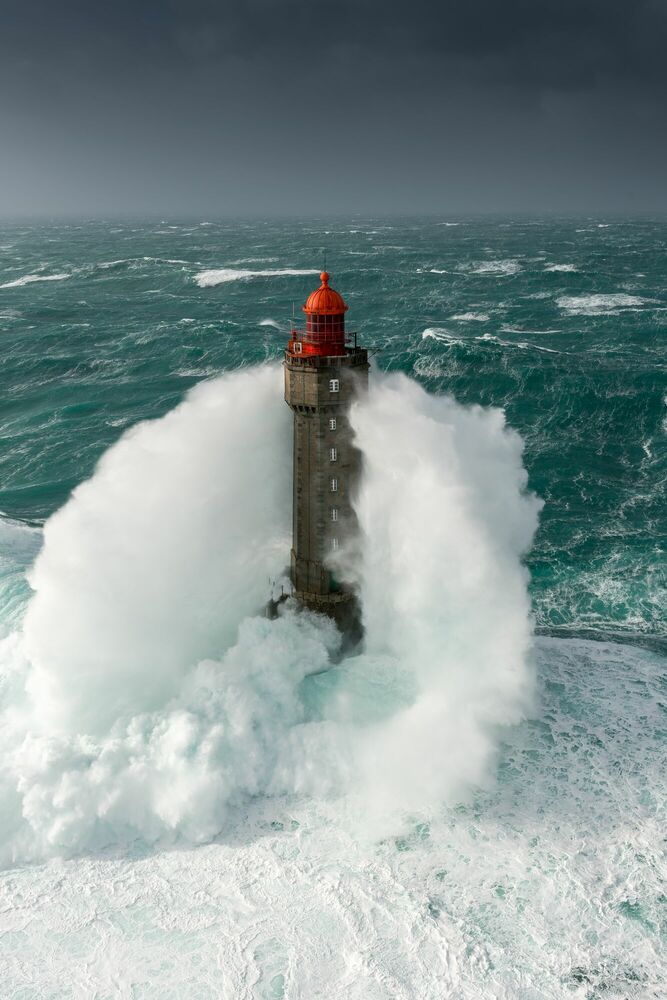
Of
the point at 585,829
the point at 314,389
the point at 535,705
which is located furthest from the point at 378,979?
the point at 314,389

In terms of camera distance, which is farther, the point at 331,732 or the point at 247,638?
the point at 247,638

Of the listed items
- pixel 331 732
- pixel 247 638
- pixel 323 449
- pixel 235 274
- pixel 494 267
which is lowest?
pixel 331 732

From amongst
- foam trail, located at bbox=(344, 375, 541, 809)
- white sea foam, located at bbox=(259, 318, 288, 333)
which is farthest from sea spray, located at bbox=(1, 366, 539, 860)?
white sea foam, located at bbox=(259, 318, 288, 333)

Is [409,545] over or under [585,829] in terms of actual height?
over

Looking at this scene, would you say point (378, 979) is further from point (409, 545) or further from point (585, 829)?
point (409, 545)

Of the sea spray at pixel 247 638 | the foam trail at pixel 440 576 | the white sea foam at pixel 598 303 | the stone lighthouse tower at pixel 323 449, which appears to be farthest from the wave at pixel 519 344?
the stone lighthouse tower at pixel 323 449

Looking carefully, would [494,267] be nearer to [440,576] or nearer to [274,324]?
[274,324]

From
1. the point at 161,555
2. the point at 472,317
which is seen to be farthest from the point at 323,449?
the point at 472,317

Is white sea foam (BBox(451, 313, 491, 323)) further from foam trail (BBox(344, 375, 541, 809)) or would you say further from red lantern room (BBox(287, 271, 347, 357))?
red lantern room (BBox(287, 271, 347, 357))
